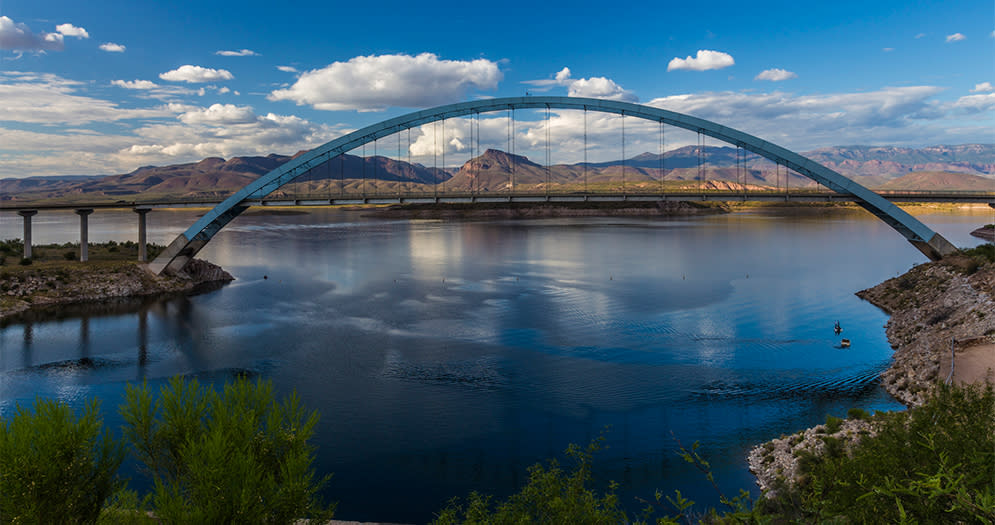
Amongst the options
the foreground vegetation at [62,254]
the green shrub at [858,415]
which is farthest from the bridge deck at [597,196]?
the green shrub at [858,415]

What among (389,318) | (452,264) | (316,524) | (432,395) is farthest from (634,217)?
(316,524)

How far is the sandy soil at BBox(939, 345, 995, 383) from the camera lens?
17.1 meters

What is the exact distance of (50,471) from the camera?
21.3 ft

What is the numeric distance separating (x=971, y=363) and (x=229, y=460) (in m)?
20.5

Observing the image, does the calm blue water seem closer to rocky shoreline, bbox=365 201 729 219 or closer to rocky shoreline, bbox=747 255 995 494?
rocky shoreline, bbox=747 255 995 494

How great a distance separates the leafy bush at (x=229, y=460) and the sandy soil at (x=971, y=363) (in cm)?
1808

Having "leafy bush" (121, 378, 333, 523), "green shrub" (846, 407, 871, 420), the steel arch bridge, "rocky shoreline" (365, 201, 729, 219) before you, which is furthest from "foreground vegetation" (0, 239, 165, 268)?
"rocky shoreline" (365, 201, 729, 219)

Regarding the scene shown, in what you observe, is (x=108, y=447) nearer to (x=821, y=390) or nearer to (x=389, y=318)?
(x=821, y=390)

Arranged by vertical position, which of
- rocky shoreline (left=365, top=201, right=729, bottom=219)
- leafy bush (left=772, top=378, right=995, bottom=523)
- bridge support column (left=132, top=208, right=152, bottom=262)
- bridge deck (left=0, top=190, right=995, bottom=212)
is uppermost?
rocky shoreline (left=365, top=201, right=729, bottom=219)

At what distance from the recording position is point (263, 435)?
308 inches

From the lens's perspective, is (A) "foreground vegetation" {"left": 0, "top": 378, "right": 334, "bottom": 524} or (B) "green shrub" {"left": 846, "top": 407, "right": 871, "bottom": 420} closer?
(A) "foreground vegetation" {"left": 0, "top": 378, "right": 334, "bottom": 524}

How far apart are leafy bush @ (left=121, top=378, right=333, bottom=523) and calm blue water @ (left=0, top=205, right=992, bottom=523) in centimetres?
550

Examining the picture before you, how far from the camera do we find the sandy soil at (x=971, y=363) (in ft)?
56.2

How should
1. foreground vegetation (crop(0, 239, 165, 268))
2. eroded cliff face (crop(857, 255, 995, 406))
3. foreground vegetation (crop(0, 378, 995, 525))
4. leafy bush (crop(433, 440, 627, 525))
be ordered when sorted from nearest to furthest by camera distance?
1. foreground vegetation (crop(0, 378, 995, 525))
2. leafy bush (crop(433, 440, 627, 525))
3. eroded cliff face (crop(857, 255, 995, 406))
4. foreground vegetation (crop(0, 239, 165, 268))
